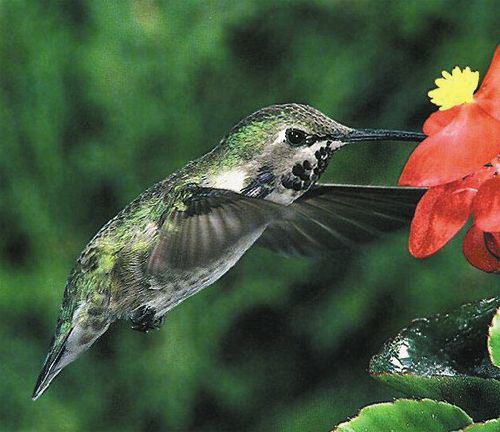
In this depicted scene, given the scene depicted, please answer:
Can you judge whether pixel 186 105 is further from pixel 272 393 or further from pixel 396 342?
pixel 396 342

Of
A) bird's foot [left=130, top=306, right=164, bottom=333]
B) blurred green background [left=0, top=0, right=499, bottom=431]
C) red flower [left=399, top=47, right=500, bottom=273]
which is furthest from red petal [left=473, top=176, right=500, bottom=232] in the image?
blurred green background [left=0, top=0, right=499, bottom=431]

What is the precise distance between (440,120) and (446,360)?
19 cm

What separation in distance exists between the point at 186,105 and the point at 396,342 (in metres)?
1.28

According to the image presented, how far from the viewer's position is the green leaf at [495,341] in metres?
0.71

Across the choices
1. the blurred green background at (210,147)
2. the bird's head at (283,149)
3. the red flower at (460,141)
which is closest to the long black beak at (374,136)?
the bird's head at (283,149)

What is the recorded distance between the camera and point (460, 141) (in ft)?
2.34

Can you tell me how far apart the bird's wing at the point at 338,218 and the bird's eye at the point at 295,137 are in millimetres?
97

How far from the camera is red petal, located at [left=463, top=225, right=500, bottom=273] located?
77cm

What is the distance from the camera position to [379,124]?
2025mm

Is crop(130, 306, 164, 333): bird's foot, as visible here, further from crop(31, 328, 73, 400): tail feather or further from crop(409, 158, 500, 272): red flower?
crop(409, 158, 500, 272): red flower

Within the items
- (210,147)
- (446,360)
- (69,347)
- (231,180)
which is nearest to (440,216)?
(446,360)

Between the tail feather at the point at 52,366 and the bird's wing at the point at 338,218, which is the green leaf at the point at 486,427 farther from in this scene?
the tail feather at the point at 52,366

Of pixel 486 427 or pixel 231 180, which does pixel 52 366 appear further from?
pixel 486 427

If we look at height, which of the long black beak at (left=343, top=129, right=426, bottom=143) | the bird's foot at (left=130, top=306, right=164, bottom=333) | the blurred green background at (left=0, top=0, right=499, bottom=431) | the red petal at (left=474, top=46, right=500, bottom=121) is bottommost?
the blurred green background at (left=0, top=0, right=499, bottom=431)
